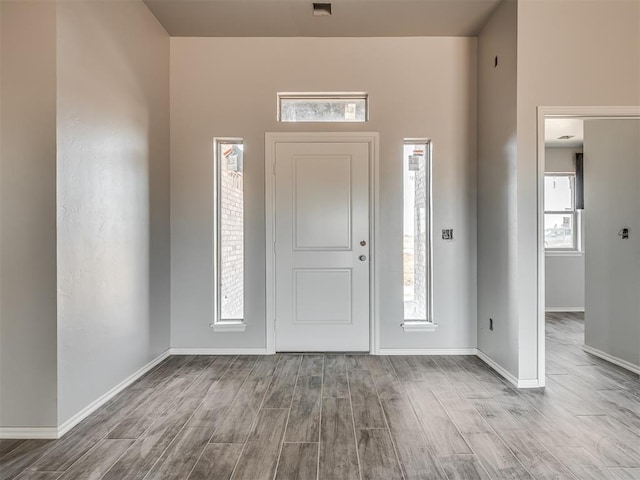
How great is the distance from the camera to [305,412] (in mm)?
2180

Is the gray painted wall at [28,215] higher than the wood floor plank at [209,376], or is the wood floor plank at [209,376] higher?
the gray painted wall at [28,215]

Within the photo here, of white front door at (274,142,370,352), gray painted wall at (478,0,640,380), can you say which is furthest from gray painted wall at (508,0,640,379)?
white front door at (274,142,370,352)

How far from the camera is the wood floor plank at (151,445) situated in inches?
64.3

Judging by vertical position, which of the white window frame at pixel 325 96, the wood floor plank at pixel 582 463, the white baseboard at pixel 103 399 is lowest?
the wood floor plank at pixel 582 463

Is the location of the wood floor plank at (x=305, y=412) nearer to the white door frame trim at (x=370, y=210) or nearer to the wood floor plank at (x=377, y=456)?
the wood floor plank at (x=377, y=456)

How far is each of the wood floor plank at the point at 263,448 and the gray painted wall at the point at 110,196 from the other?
112 centimetres

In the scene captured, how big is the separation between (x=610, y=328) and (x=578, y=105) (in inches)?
80.6

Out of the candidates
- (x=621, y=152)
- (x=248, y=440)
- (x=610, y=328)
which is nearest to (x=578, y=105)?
(x=621, y=152)

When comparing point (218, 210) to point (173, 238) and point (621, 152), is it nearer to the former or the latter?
point (173, 238)

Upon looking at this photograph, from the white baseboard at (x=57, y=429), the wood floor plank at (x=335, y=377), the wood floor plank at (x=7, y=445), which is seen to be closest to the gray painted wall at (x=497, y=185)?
the wood floor plank at (x=335, y=377)

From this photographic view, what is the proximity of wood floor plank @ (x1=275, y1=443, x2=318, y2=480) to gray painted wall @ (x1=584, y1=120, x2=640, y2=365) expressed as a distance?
2.91 meters

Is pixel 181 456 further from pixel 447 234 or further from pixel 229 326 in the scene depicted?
pixel 447 234

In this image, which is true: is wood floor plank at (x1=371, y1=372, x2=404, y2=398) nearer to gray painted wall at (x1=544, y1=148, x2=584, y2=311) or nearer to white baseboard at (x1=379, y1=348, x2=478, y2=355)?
white baseboard at (x1=379, y1=348, x2=478, y2=355)

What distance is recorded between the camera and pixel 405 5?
9.07 ft
